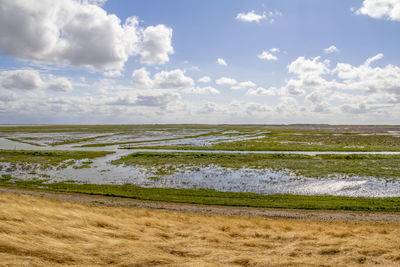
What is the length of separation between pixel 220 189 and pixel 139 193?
802 centimetres

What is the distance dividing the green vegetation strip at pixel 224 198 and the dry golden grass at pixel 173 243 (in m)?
6.16

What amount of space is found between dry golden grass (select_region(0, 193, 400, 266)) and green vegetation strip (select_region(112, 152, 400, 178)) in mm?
20798

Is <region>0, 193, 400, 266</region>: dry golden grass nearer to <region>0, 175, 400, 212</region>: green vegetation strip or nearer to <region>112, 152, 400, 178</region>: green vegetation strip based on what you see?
<region>0, 175, 400, 212</region>: green vegetation strip

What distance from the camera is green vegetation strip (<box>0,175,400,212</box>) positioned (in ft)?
62.9

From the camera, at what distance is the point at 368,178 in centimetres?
2831

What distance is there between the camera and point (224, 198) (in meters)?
21.7

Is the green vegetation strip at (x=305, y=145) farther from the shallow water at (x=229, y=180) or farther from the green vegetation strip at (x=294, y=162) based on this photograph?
the shallow water at (x=229, y=180)

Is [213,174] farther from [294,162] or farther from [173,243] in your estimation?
[173,243]

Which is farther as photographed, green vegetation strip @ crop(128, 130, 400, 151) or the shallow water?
green vegetation strip @ crop(128, 130, 400, 151)

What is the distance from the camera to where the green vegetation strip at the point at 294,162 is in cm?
3200

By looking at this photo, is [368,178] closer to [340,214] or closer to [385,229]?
[340,214]

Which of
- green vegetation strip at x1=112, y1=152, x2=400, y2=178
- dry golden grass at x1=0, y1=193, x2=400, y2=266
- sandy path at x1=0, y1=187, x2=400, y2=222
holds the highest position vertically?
dry golden grass at x1=0, y1=193, x2=400, y2=266

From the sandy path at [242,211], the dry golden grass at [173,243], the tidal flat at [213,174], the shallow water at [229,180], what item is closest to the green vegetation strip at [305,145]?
the tidal flat at [213,174]

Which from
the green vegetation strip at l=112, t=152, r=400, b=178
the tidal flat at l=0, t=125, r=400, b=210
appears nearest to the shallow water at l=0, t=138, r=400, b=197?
the tidal flat at l=0, t=125, r=400, b=210
